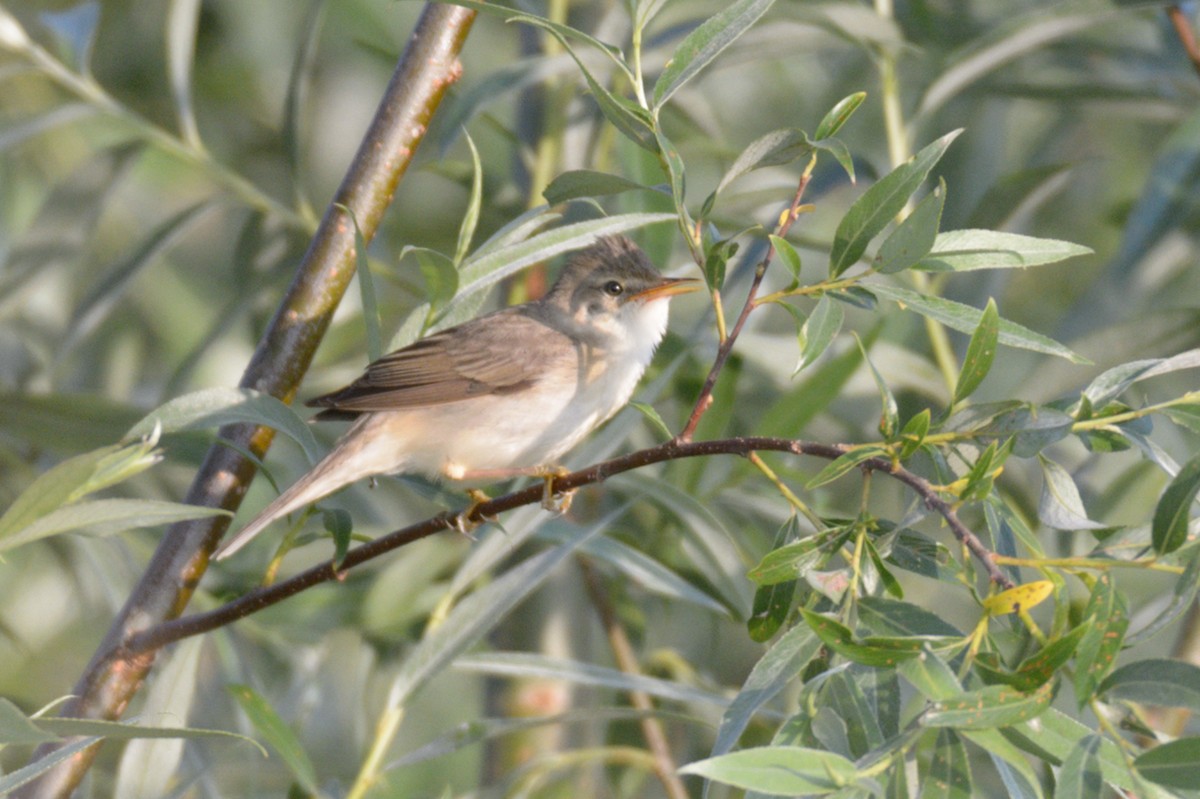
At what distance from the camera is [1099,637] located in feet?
4.09

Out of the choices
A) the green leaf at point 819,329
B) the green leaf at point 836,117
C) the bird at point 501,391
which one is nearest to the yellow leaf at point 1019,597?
the green leaf at point 819,329

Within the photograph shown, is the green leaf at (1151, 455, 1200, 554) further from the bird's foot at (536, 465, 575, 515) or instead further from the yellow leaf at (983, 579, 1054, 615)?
the bird's foot at (536, 465, 575, 515)

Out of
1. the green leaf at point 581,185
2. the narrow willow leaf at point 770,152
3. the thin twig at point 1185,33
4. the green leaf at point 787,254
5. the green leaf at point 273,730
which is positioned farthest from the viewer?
the thin twig at point 1185,33

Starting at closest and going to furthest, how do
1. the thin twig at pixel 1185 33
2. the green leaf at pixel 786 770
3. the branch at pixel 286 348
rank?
the green leaf at pixel 786 770, the branch at pixel 286 348, the thin twig at pixel 1185 33

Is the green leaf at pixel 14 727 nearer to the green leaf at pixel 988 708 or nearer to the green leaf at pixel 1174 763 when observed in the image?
the green leaf at pixel 988 708

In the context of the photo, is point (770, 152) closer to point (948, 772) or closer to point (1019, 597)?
point (1019, 597)

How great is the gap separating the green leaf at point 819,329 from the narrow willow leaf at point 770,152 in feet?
0.56

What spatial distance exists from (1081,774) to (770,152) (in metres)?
0.74

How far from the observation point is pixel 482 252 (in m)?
2.08

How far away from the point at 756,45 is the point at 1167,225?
3.34 ft

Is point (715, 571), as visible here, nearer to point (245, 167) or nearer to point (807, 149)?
point (807, 149)

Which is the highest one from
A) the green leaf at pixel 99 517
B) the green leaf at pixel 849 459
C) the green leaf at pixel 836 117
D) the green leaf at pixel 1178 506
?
the green leaf at pixel 836 117

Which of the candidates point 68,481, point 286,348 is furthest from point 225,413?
point 68,481

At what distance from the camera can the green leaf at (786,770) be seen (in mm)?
1201
